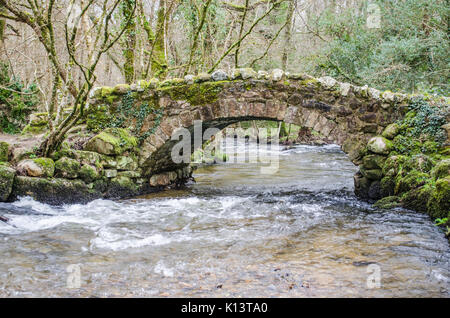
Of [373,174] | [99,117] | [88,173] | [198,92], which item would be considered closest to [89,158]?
[88,173]

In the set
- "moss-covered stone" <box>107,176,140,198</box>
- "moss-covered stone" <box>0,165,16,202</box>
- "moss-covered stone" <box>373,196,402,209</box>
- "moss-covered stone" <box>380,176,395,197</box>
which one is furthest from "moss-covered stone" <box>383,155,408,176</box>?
"moss-covered stone" <box>0,165,16,202</box>

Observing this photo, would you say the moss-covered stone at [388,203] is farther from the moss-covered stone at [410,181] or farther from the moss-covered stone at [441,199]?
the moss-covered stone at [441,199]

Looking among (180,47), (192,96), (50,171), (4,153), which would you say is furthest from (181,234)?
(180,47)

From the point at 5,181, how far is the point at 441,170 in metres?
6.98

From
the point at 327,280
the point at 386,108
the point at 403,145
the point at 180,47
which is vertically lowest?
the point at 327,280

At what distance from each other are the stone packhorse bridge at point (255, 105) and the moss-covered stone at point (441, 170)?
4.41ft

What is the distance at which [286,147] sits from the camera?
61.5 ft

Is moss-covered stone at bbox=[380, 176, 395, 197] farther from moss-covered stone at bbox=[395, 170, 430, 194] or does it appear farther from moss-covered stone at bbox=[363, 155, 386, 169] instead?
moss-covered stone at bbox=[363, 155, 386, 169]

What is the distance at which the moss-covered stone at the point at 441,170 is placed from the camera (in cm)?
575

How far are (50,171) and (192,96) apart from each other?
3.07 metres

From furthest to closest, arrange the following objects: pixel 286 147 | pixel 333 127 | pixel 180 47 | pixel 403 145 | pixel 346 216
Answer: pixel 286 147 → pixel 180 47 → pixel 333 127 → pixel 403 145 → pixel 346 216

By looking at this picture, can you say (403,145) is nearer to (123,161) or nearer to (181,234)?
(181,234)

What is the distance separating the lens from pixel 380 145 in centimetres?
729

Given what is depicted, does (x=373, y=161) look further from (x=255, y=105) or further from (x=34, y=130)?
(x=34, y=130)
